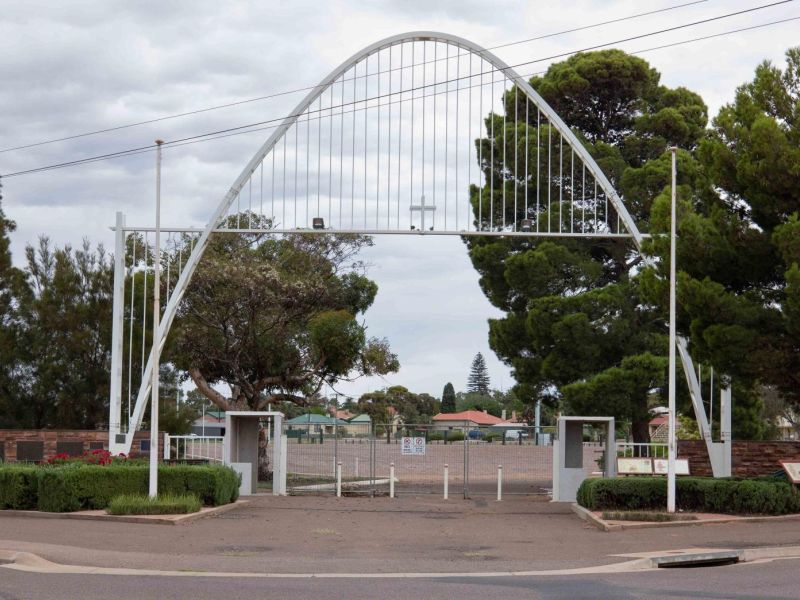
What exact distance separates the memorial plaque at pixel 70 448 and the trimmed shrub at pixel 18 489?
23.4 feet

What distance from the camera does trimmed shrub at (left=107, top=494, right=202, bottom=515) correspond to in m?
21.7

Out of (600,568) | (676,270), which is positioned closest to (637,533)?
(600,568)

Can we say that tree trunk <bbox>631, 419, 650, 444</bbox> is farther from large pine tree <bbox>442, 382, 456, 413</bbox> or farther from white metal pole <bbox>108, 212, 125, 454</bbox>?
large pine tree <bbox>442, 382, 456, 413</bbox>

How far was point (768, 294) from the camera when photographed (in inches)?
983

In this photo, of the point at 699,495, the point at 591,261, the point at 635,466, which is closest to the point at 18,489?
the point at 635,466

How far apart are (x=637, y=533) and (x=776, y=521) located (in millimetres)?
3310

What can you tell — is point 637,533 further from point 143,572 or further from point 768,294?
point 143,572

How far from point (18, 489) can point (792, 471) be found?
53.5ft

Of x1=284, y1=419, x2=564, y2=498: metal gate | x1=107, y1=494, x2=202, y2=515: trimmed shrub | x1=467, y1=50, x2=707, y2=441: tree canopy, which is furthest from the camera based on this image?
x1=467, y1=50, x2=707, y2=441: tree canopy

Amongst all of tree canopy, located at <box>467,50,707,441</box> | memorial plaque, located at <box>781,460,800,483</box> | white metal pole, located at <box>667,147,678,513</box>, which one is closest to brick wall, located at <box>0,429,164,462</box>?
tree canopy, located at <box>467,50,707,441</box>

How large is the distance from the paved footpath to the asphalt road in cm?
161

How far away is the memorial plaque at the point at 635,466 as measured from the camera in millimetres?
25766

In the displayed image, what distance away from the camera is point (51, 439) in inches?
1164

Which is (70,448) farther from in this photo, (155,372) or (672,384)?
(672,384)
